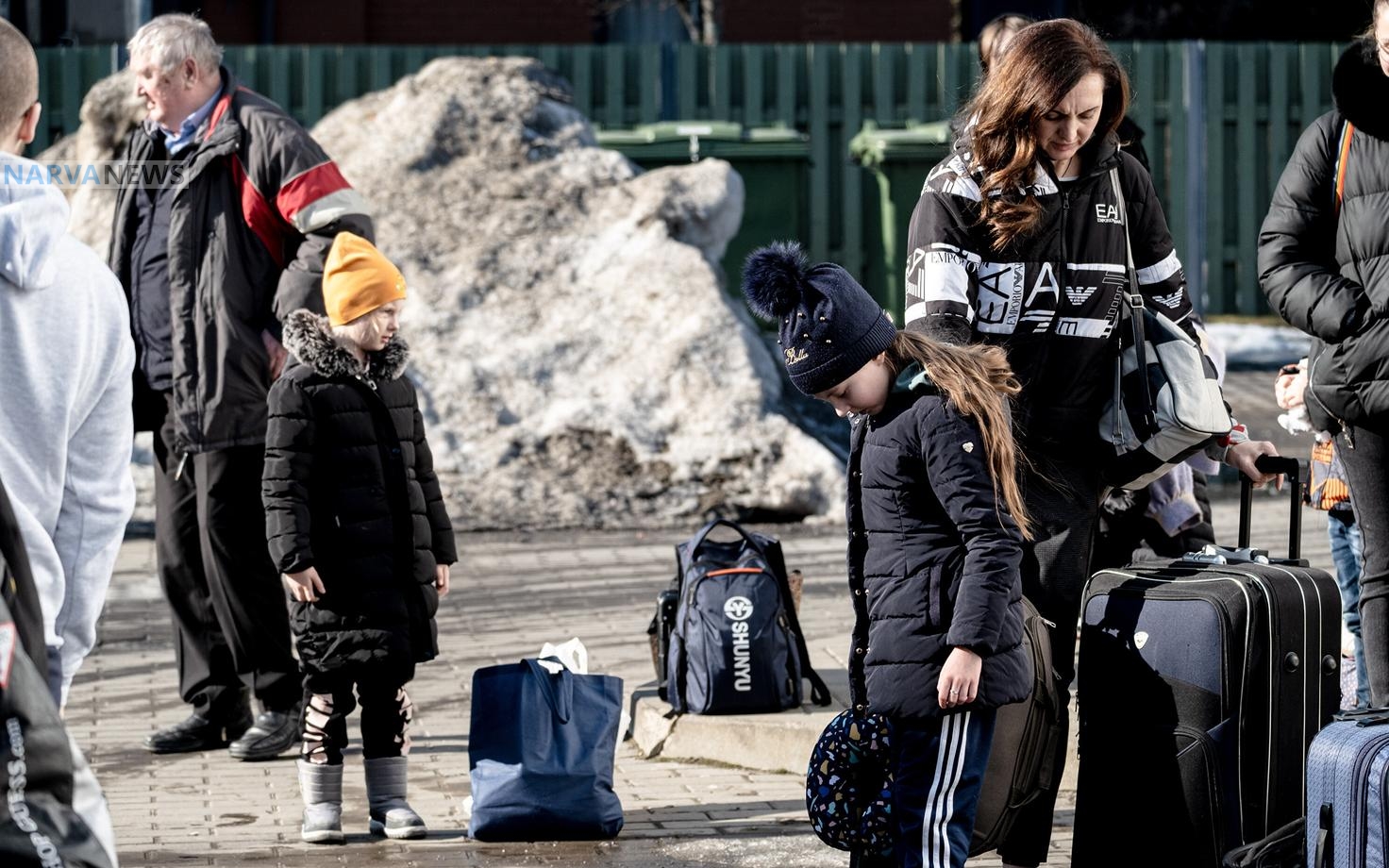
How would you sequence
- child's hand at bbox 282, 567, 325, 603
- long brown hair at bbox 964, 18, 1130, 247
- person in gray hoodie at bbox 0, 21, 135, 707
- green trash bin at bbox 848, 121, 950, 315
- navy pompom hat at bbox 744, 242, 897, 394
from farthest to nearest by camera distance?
green trash bin at bbox 848, 121, 950, 315 → child's hand at bbox 282, 567, 325, 603 → long brown hair at bbox 964, 18, 1130, 247 → navy pompom hat at bbox 744, 242, 897, 394 → person in gray hoodie at bbox 0, 21, 135, 707

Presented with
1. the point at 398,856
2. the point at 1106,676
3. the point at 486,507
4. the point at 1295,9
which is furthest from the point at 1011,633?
the point at 1295,9

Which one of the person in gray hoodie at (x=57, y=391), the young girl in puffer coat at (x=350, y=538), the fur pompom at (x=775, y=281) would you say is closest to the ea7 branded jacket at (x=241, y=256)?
the young girl in puffer coat at (x=350, y=538)

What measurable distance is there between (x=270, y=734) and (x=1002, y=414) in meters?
3.00

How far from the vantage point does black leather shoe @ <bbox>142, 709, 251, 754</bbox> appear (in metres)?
6.04

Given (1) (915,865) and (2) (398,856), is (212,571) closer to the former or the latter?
(2) (398,856)

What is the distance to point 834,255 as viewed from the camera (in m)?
14.1

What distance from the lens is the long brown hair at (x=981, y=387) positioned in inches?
154

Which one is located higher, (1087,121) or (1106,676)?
(1087,121)

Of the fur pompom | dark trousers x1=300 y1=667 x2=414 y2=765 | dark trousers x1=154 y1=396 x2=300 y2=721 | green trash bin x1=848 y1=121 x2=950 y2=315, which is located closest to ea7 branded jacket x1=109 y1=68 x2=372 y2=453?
dark trousers x1=154 y1=396 x2=300 y2=721

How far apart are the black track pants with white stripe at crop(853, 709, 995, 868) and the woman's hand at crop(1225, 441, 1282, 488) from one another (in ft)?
3.41

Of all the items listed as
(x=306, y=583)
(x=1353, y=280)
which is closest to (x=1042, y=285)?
(x=1353, y=280)

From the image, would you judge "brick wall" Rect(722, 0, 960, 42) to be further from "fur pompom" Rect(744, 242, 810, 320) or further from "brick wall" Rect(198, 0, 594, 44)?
"fur pompom" Rect(744, 242, 810, 320)

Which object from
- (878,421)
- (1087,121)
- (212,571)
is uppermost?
(1087,121)
